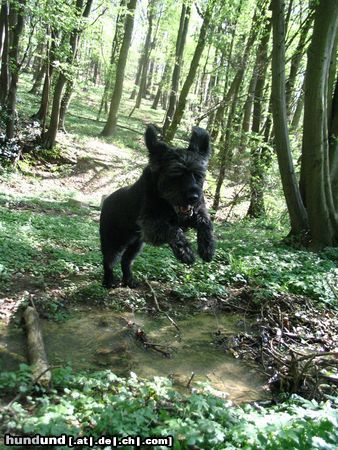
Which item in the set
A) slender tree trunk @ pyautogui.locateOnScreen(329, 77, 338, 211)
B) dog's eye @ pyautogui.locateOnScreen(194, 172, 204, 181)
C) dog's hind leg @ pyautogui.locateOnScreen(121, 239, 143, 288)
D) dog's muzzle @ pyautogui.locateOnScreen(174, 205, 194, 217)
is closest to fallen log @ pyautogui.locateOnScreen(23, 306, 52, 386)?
dog's hind leg @ pyautogui.locateOnScreen(121, 239, 143, 288)

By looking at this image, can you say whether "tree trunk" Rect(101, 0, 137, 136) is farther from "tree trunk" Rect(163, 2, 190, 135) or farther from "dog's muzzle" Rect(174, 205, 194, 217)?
"dog's muzzle" Rect(174, 205, 194, 217)

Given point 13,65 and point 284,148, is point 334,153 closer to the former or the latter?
point 284,148

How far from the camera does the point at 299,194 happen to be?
32.8 feet

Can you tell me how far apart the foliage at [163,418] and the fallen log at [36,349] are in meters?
0.12

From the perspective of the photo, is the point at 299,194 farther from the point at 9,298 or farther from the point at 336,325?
the point at 9,298

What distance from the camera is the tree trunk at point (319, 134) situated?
8812 mm

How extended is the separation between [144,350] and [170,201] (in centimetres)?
186

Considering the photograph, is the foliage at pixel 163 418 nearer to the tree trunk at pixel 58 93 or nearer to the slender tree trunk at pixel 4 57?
the slender tree trunk at pixel 4 57

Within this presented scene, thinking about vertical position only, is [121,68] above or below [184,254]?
above

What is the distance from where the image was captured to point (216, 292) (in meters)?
6.69

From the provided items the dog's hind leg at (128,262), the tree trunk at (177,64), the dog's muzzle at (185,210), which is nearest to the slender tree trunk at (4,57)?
the tree trunk at (177,64)

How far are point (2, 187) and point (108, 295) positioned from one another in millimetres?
9801

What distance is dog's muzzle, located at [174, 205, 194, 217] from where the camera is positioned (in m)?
5.34

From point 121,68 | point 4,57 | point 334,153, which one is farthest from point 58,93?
point 334,153
